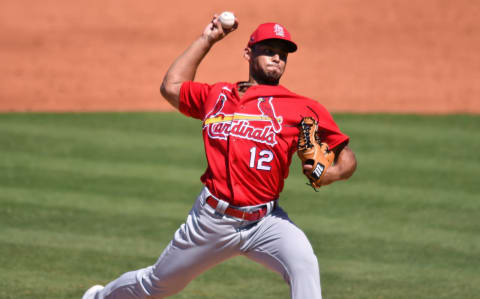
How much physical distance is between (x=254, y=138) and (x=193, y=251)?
2.58ft

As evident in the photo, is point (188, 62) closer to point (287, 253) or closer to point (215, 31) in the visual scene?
point (215, 31)

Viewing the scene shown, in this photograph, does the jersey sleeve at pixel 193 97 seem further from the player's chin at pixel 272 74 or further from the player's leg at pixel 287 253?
the player's leg at pixel 287 253

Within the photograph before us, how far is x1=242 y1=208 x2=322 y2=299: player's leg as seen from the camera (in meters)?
4.30

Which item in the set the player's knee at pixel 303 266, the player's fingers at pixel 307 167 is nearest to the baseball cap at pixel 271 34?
the player's fingers at pixel 307 167

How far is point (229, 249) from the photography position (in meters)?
4.54

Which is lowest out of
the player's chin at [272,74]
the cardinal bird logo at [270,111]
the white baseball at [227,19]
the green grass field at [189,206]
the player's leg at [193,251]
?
the green grass field at [189,206]

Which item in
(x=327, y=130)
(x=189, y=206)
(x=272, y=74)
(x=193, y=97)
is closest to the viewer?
(x=327, y=130)

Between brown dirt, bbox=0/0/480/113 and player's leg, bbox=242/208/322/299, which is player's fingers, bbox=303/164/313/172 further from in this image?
brown dirt, bbox=0/0/480/113

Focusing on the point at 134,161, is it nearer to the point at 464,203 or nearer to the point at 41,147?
the point at 41,147

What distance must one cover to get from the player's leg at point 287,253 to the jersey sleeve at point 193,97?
0.83m

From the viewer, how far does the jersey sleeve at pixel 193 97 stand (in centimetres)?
474

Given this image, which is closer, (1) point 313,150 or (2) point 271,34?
(1) point 313,150

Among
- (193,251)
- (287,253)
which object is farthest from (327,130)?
(193,251)

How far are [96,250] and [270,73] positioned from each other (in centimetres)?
327
